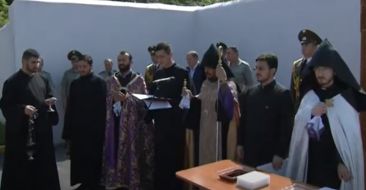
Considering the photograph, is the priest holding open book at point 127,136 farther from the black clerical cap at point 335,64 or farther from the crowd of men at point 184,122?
the black clerical cap at point 335,64

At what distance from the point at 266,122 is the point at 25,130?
9.67 feet

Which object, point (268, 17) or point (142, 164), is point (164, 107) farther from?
point (268, 17)

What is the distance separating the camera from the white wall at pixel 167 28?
7992 millimetres

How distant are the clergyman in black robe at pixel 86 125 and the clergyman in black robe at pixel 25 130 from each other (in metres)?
0.62

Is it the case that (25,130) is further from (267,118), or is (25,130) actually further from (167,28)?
(167,28)

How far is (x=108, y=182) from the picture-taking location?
6137mm

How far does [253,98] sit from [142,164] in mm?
2139

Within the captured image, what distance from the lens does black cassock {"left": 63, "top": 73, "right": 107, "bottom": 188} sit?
6.29 m

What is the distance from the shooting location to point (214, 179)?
3.48 meters

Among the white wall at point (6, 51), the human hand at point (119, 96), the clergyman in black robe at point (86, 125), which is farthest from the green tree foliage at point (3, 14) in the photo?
the human hand at point (119, 96)

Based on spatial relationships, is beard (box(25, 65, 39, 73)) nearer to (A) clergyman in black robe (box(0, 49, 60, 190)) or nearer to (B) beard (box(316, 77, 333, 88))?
(A) clergyman in black robe (box(0, 49, 60, 190))

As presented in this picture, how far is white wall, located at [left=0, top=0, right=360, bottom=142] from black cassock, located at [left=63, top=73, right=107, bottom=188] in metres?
3.27

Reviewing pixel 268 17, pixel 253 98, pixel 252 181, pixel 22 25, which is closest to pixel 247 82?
pixel 268 17

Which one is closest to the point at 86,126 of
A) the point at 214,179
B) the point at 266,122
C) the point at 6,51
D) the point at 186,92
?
the point at 186,92
